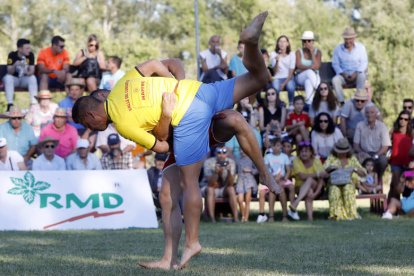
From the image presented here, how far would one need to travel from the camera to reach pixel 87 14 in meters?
44.3

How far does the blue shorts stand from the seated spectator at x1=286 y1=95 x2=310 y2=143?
7723 mm

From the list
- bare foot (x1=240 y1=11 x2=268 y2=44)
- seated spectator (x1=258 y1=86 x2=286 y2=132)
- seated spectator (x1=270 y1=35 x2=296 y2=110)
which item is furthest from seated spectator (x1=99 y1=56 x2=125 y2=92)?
bare foot (x1=240 y1=11 x2=268 y2=44)

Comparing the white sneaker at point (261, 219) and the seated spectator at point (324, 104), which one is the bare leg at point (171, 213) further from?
the seated spectator at point (324, 104)

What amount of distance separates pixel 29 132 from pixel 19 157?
0.75 metres

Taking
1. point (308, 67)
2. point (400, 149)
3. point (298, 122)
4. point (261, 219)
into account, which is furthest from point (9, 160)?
point (400, 149)

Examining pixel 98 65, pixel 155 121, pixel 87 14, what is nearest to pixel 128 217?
pixel 98 65

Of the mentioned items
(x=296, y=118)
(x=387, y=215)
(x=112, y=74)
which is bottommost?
(x=387, y=215)

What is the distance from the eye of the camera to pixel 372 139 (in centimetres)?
1490

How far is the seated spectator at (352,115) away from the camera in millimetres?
15312

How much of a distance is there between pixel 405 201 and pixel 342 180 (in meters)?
1.11

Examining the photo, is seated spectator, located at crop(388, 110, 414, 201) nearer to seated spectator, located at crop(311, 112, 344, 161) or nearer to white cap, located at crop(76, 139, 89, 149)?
seated spectator, located at crop(311, 112, 344, 161)

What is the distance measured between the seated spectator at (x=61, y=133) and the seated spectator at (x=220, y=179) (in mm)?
2184

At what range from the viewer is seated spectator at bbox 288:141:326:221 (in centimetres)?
1408

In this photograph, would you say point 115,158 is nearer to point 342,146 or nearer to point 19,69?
point 19,69
